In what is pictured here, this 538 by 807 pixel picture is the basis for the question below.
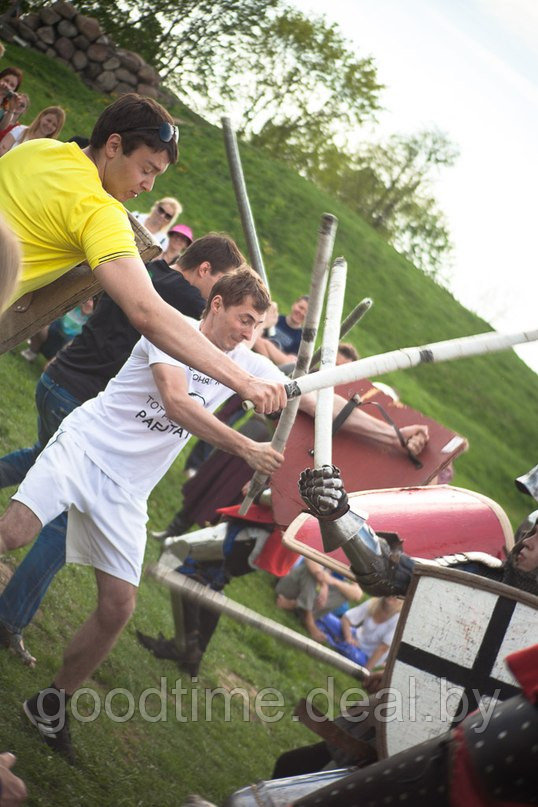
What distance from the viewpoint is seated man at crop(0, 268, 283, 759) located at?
3896mm

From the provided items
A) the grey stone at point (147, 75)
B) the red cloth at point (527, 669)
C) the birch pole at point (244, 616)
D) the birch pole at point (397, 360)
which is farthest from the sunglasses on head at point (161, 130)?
the grey stone at point (147, 75)

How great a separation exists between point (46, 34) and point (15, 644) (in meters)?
19.8

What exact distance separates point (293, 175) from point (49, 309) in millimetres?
22157

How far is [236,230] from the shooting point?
19656 millimetres

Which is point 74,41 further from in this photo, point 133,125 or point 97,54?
point 133,125

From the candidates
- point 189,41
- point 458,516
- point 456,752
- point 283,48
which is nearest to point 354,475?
point 458,516

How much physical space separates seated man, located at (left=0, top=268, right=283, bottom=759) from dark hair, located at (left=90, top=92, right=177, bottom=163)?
0.79m

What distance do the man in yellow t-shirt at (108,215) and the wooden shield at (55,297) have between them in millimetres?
136

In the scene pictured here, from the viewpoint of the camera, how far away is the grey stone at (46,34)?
22.0 metres

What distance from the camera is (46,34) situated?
2200 centimetres

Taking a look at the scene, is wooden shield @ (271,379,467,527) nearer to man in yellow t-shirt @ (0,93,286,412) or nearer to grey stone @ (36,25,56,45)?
man in yellow t-shirt @ (0,93,286,412)

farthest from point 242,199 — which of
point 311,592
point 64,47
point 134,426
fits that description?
point 64,47

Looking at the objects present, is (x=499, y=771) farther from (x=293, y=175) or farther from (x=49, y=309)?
(x=293, y=175)

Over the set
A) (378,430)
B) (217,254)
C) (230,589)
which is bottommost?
(230,589)
